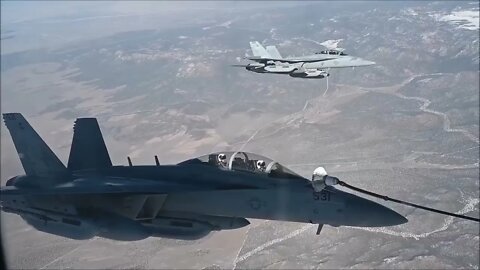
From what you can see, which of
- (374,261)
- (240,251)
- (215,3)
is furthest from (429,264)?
(215,3)

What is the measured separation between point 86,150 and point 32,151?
1.07 metres

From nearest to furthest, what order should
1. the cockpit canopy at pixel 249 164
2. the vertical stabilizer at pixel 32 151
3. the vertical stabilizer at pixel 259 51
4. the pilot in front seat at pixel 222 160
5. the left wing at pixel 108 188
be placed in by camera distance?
the cockpit canopy at pixel 249 164 < the left wing at pixel 108 188 < the pilot in front seat at pixel 222 160 < the vertical stabilizer at pixel 32 151 < the vertical stabilizer at pixel 259 51

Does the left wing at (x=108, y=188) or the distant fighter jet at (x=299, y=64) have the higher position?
the left wing at (x=108, y=188)

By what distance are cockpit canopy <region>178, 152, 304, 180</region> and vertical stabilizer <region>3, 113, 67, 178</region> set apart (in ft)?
11.4

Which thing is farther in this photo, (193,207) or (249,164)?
(193,207)

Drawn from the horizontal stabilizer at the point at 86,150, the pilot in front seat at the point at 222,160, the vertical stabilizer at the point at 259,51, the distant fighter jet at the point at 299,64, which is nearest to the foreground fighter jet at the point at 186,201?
the pilot in front seat at the point at 222,160

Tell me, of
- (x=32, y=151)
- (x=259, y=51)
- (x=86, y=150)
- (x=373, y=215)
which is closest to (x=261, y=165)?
(x=373, y=215)

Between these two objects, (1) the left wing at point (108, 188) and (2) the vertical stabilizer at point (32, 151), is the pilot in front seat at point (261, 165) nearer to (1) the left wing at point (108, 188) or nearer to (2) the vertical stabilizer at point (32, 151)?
(1) the left wing at point (108, 188)

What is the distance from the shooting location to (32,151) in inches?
376

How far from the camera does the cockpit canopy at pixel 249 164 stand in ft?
25.4

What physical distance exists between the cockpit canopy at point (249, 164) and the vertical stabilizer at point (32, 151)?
346cm

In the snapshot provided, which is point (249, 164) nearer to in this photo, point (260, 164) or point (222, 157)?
point (260, 164)

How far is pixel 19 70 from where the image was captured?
255 feet

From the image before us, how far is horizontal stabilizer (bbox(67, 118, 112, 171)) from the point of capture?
32.1 feet
